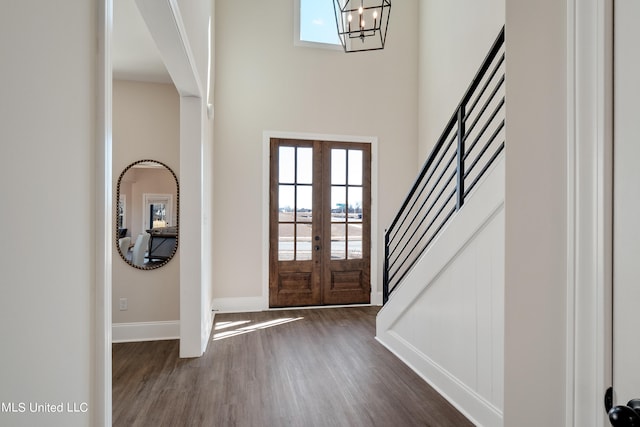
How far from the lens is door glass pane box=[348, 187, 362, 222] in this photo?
4.88 m

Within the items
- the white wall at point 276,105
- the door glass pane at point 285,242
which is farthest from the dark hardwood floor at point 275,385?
the white wall at point 276,105

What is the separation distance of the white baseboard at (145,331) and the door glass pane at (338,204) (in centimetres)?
246

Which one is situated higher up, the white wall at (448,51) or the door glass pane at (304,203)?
the white wall at (448,51)

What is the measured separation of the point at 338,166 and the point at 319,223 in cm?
88

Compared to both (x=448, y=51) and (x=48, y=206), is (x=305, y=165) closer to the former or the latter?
(x=448, y=51)

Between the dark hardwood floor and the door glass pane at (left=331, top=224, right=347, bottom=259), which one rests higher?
the door glass pane at (left=331, top=224, right=347, bottom=259)

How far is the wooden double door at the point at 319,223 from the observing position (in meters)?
4.66

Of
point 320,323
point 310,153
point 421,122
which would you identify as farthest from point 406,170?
point 320,323

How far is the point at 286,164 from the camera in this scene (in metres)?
4.68

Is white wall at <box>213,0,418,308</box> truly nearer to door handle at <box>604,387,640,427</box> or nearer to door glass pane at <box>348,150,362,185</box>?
door glass pane at <box>348,150,362,185</box>

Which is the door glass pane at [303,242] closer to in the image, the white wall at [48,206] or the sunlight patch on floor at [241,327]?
the sunlight patch on floor at [241,327]

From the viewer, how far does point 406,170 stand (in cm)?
508

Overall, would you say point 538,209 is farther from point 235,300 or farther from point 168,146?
point 235,300

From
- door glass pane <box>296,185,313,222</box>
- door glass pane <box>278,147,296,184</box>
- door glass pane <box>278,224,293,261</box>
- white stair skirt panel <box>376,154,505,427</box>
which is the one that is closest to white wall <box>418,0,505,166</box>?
door glass pane <box>296,185,313,222</box>
